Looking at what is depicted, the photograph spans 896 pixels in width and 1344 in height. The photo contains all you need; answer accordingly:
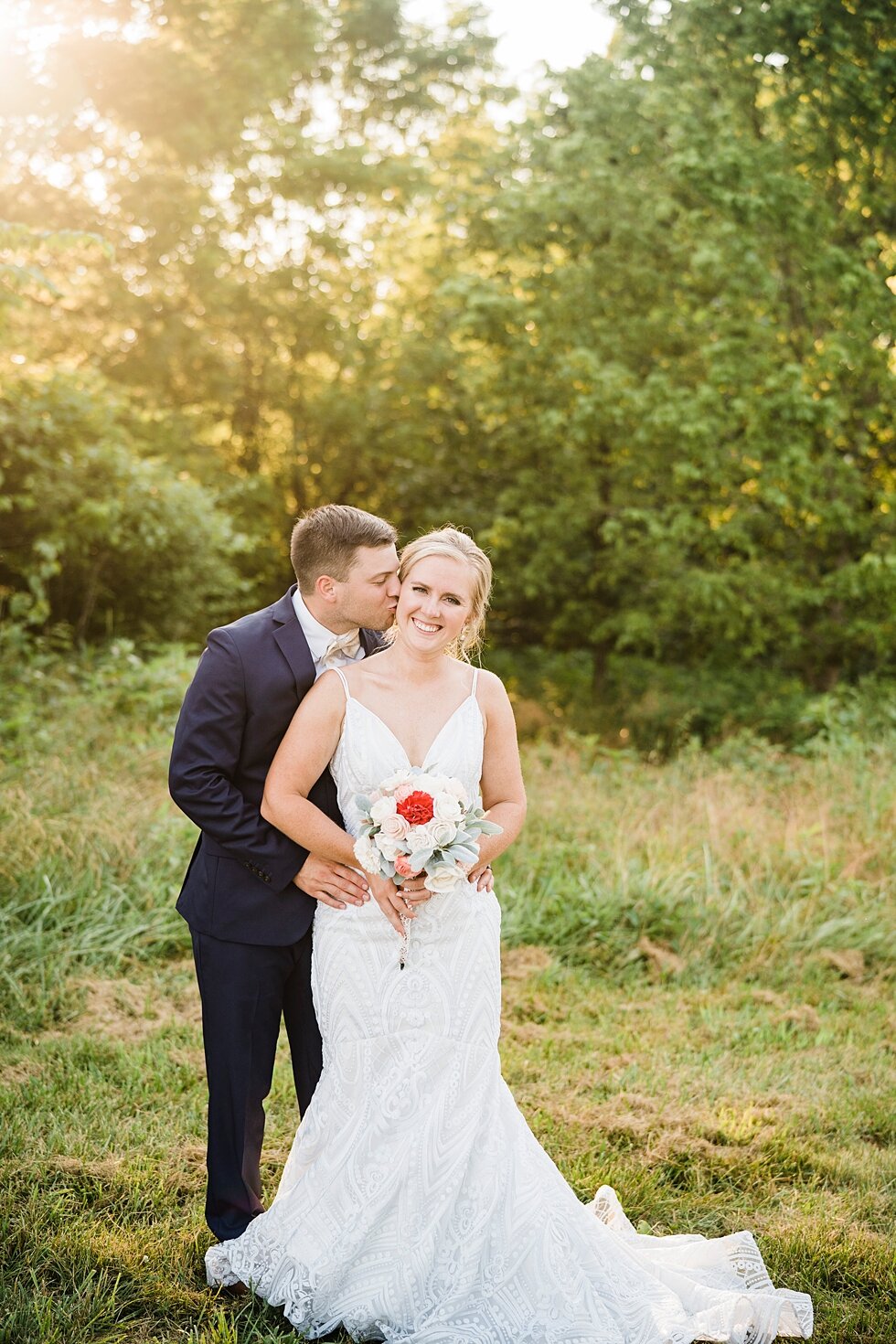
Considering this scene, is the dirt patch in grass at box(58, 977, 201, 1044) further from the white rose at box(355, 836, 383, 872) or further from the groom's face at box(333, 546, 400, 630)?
the groom's face at box(333, 546, 400, 630)

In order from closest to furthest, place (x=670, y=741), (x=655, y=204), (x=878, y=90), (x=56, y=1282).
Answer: (x=56, y=1282)
(x=878, y=90)
(x=655, y=204)
(x=670, y=741)

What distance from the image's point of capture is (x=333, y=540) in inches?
126

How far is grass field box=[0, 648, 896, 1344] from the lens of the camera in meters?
3.52

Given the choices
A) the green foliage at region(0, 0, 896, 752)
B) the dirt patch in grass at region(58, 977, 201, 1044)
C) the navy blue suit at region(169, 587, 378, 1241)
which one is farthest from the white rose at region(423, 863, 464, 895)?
the green foliage at region(0, 0, 896, 752)

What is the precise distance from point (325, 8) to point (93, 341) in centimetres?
616

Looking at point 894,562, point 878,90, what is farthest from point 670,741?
point 878,90

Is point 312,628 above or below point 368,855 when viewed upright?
above

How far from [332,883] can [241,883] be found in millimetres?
267

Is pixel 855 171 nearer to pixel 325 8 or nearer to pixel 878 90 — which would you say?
pixel 878 90

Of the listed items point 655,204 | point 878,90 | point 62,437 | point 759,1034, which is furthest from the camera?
point 655,204

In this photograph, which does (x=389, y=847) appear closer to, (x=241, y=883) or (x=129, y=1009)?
(x=241, y=883)

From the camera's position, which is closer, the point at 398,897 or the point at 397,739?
the point at 398,897

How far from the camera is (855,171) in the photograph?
12.6m

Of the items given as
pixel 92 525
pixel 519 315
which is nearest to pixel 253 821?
pixel 92 525
